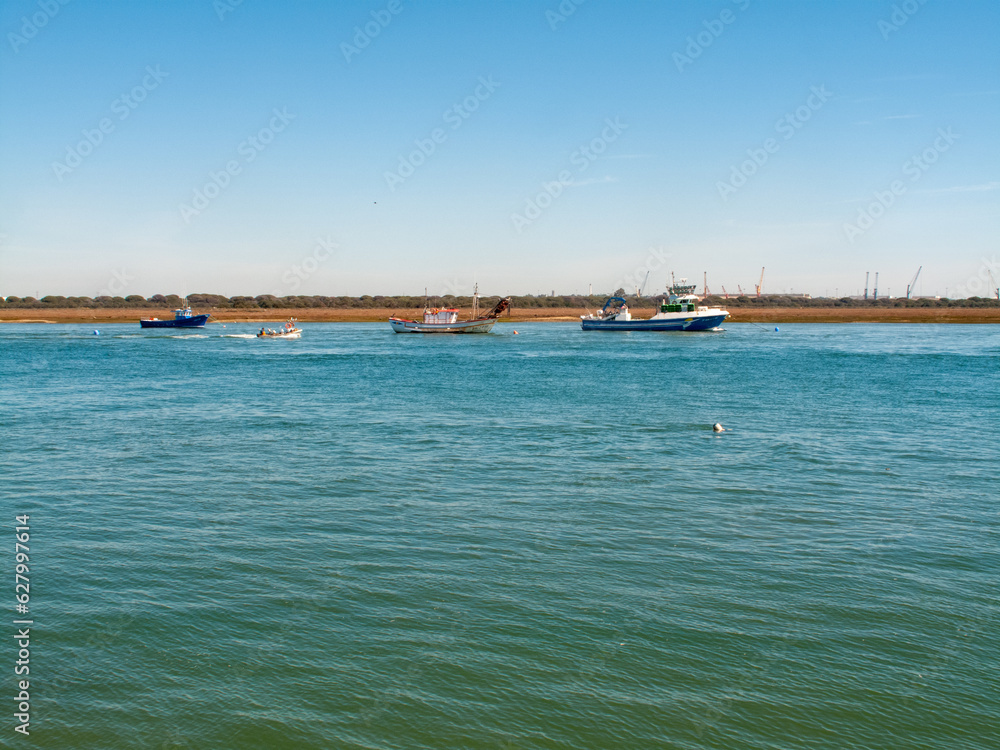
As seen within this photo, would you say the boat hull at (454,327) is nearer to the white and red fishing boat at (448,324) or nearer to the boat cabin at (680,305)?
the white and red fishing boat at (448,324)

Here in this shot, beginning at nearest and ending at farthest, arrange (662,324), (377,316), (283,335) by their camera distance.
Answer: (283,335) → (662,324) → (377,316)

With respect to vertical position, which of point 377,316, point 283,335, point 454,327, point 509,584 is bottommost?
point 509,584

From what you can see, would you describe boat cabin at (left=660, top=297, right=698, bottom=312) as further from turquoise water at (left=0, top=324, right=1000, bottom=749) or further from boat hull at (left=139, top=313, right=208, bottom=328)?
turquoise water at (left=0, top=324, right=1000, bottom=749)

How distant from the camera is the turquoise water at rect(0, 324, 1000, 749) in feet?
27.1

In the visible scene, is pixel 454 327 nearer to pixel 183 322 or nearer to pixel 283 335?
pixel 283 335

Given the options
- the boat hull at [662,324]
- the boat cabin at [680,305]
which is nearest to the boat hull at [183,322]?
the boat hull at [662,324]

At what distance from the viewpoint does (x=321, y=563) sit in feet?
41.3

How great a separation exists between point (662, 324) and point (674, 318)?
272cm

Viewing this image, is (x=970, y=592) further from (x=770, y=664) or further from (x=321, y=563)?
(x=321, y=563)

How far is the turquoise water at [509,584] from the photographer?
8266 mm

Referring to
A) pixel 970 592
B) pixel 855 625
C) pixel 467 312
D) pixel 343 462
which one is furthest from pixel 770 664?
pixel 467 312

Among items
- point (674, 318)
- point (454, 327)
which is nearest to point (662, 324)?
point (674, 318)

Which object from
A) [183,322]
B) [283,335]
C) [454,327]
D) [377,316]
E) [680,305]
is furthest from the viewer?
[377,316]

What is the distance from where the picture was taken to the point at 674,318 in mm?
117875
